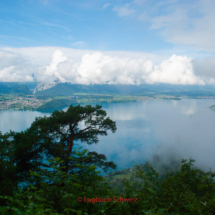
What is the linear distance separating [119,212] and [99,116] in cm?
894

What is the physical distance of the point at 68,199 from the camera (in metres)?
2.48

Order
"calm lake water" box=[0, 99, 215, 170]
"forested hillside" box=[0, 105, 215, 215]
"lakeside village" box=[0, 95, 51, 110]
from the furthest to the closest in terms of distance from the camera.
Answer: "lakeside village" box=[0, 95, 51, 110] < "calm lake water" box=[0, 99, 215, 170] < "forested hillside" box=[0, 105, 215, 215]

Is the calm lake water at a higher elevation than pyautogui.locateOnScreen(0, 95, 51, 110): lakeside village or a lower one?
lower

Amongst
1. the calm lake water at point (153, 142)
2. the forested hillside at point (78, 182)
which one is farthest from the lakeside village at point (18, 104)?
the forested hillside at point (78, 182)

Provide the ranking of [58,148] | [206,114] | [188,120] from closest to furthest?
[58,148], [188,120], [206,114]

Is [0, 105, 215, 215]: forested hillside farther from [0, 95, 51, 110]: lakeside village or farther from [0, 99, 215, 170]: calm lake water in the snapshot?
[0, 95, 51, 110]: lakeside village

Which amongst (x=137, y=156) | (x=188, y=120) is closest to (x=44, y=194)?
(x=137, y=156)

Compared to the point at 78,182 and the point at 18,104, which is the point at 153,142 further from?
the point at 18,104

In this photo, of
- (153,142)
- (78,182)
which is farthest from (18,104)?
(78,182)

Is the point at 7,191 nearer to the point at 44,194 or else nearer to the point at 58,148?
the point at 44,194

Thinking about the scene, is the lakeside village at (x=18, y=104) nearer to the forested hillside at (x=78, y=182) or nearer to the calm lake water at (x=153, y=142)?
the calm lake water at (x=153, y=142)

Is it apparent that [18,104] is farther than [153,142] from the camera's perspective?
Yes

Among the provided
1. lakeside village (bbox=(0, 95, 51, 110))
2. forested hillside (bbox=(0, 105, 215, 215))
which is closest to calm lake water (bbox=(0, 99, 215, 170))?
forested hillside (bbox=(0, 105, 215, 215))

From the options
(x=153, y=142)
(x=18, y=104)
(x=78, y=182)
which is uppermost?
(x=78, y=182)
